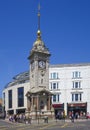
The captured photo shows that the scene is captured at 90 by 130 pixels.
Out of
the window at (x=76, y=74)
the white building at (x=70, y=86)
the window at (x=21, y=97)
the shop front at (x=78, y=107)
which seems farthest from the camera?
the window at (x=21, y=97)

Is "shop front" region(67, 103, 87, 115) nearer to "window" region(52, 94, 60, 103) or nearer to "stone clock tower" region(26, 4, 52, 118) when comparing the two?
"window" region(52, 94, 60, 103)

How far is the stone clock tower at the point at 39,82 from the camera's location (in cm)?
8919

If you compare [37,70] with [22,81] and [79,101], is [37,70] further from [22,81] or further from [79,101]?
[22,81]

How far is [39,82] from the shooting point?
304ft

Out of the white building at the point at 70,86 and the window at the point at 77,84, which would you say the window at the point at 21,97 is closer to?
the white building at the point at 70,86

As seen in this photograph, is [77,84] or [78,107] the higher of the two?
[77,84]

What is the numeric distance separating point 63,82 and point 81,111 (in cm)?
936

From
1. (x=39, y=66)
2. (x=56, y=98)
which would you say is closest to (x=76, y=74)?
(x=56, y=98)

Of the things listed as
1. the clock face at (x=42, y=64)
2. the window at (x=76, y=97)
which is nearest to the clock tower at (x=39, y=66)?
the clock face at (x=42, y=64)

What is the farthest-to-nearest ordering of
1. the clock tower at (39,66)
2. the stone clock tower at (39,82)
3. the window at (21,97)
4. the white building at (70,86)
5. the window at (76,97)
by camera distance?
the window at (21,97) < the window at (76,97) < the white building at (70,86) < the clock tower at (39,66) < the stone clock tower at (39,82)

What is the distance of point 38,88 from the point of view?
91312 millimetres

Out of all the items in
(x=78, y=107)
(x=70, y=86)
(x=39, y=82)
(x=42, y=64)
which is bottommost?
(x=78, y=107)

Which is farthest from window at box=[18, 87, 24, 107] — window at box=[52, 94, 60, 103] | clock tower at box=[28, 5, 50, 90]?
clock tower at box=[28, 5, 50, 90]

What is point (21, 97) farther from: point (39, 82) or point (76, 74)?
point (39, 82)
